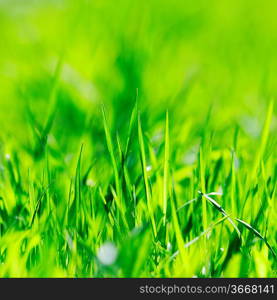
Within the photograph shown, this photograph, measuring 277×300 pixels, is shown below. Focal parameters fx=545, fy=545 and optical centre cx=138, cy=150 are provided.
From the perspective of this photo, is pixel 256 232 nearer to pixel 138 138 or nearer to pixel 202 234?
pixel 202 234

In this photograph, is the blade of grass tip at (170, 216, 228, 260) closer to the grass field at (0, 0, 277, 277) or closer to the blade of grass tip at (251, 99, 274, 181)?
→ the grass field at (0, 0, 277, 277)

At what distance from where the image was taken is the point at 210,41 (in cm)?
179

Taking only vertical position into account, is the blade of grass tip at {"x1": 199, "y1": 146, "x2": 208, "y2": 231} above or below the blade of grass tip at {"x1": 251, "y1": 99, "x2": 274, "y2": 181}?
below

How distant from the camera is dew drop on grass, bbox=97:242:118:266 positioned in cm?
69

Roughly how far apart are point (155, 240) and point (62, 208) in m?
0.19

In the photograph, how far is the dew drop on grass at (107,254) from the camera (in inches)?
27.2

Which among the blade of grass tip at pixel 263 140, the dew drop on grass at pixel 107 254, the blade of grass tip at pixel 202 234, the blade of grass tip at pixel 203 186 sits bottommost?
the dew drop on grass at pixel 107 254

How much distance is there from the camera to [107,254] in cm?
70

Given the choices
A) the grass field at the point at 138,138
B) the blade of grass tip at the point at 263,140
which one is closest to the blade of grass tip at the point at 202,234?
the grass field at the point at 138,138

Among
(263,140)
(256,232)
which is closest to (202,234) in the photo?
(256,232)

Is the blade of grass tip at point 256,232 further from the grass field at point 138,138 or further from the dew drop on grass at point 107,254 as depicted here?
the dew drop on grass at point 107,254

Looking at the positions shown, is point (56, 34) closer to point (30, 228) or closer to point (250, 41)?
point (250, 41)

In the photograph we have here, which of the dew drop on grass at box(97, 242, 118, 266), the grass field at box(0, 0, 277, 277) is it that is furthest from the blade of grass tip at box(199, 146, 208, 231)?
the dew drop on grass at box(97, 242, 118, 266)

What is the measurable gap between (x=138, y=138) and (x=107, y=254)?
0.19m
